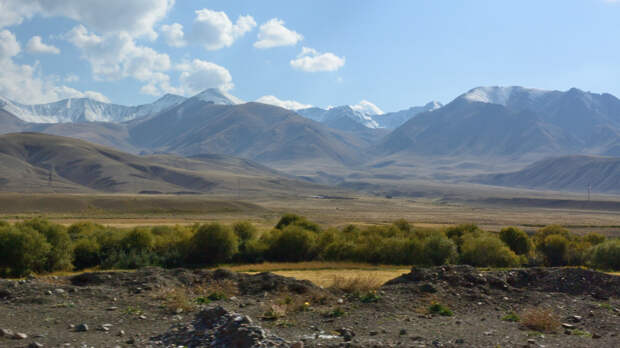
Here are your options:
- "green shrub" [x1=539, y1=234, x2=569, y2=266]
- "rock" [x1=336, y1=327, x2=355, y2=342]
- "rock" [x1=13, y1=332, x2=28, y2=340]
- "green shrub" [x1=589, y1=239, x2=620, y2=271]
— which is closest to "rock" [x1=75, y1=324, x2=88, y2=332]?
"rock" [x1=13, y1=332, x2=28, y2=340]

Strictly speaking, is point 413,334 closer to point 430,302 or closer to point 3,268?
point 430,302

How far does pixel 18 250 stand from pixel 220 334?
2172 centimetres

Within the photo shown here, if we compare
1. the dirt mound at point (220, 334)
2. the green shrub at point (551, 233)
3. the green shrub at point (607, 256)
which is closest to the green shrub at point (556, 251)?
the green shrub at point (551, 233)

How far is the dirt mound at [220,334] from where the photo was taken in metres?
12.0

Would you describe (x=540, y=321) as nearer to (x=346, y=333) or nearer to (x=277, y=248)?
(x=346, y=333)

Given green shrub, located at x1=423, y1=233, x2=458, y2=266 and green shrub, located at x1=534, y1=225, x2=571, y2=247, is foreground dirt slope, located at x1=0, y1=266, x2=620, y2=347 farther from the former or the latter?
green shrub, located at x1=534, y1=225, x2=571, y2=247

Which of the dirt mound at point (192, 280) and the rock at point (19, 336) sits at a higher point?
the dirt mound at point (192, 280)

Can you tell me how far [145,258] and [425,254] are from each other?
20885mm

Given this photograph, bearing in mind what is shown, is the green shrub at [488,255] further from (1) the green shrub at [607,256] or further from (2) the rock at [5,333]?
(2) the rock at [5,333]

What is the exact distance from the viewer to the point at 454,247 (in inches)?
1471

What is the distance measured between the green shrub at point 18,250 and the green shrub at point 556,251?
3969 centimetres

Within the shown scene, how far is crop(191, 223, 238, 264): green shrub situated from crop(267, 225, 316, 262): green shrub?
149 inches

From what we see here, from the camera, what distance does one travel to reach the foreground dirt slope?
13195mm

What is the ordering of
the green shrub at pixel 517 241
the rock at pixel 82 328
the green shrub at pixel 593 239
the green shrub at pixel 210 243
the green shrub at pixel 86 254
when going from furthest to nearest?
the green shrub at pixel 593 239, the green shrub at pixel 517 241, the green shrub at pixel 210 243, the green shrub at pixel 86 254, the rock at pixel 82 328
